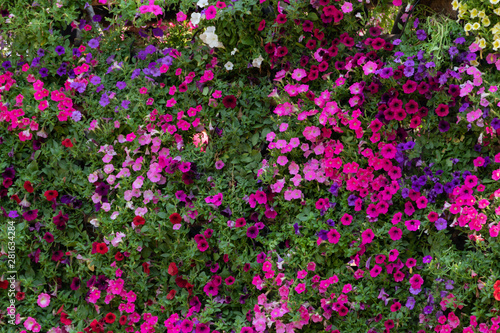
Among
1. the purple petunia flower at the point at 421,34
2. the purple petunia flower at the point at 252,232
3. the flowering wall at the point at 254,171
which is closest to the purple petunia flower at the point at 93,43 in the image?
the flowering wall at the point at 254,171

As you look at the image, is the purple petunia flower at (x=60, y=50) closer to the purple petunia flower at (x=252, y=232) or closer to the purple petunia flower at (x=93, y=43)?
the purple petunia flower at (x=93, y=43)

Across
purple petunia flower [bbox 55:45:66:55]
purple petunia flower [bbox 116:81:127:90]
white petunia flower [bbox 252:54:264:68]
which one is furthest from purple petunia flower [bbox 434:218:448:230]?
purple petunia flower [bbox 55:45:66:55]

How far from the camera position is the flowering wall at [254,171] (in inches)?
104

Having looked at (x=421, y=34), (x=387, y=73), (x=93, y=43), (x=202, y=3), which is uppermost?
(x=421, y=34)

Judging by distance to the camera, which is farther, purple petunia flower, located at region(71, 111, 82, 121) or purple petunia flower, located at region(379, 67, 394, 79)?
purple petunia flower, located at region(71, 111, 82, 121)

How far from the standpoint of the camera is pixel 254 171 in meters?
2.96

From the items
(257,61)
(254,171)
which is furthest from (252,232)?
(257,61)

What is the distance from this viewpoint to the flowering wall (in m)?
2.64

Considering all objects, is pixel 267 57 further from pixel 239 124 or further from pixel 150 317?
pixel 150 317

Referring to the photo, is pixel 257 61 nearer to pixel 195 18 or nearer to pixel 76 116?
pixel 195 18

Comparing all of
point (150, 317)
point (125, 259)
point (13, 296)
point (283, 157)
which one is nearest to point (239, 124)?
point (283, 157)

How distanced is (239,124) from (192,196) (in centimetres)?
57

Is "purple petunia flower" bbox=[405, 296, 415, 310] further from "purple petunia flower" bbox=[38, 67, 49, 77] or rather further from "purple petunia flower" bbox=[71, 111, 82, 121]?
"purple petunia flower" bbox=[38, 67, 49, 77]

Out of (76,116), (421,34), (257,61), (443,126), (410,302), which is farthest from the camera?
(76,116)
